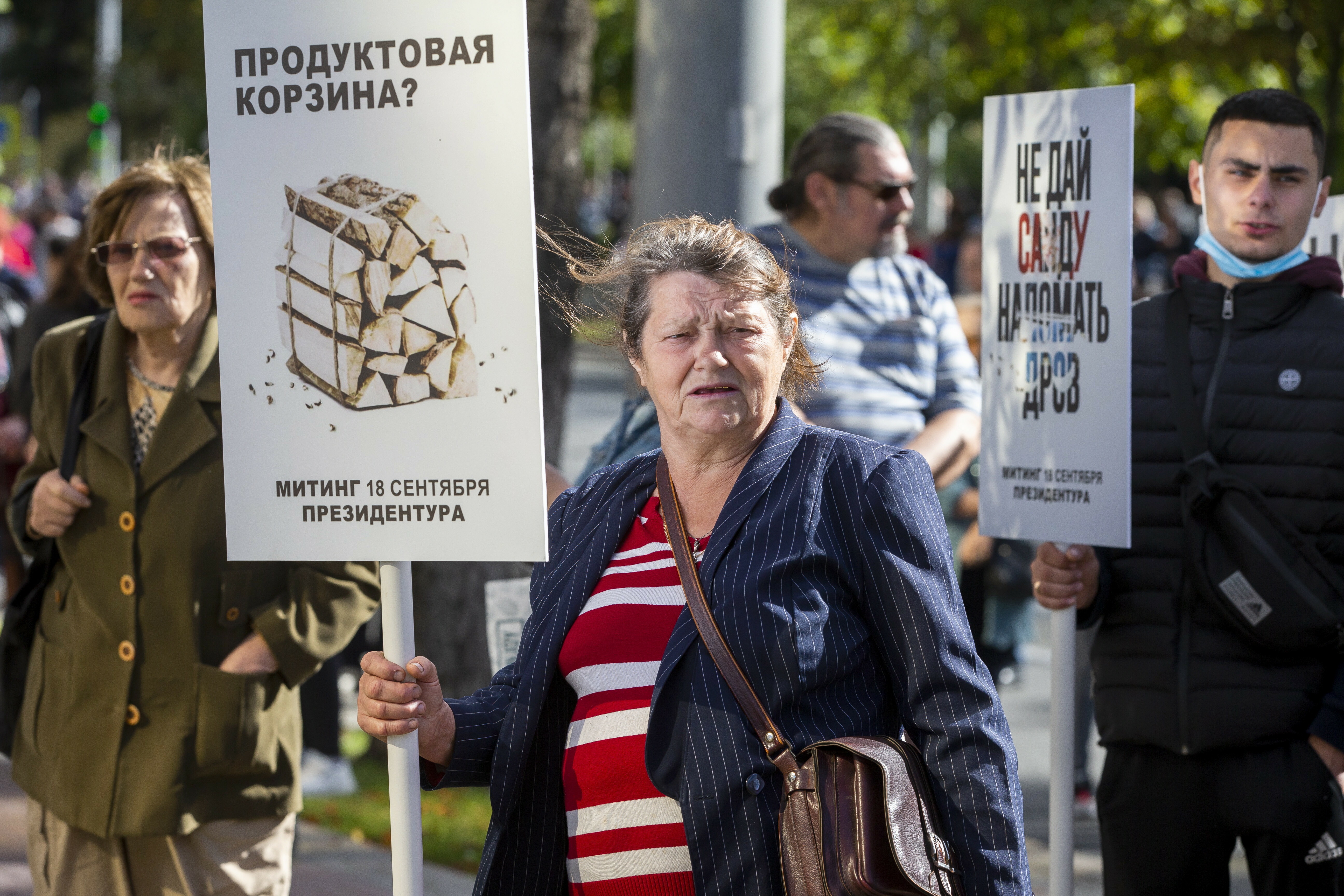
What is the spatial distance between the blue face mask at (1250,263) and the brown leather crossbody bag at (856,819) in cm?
157

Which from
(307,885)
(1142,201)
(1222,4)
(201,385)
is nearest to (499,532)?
(201,385)

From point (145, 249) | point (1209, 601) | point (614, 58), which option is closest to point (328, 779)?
point (145, 249)

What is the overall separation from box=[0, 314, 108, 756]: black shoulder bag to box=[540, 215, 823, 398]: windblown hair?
1.32 meters

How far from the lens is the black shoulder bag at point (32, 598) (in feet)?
11.4

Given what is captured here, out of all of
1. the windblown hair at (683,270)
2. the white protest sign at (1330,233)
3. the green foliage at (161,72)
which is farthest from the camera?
the green foliage at (161,72)

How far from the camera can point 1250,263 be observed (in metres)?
3.33

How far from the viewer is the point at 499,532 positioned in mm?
2410

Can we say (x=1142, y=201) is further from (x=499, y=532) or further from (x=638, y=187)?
(x=499, y=532)

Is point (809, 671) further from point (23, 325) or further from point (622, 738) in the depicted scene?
point (23, 325)

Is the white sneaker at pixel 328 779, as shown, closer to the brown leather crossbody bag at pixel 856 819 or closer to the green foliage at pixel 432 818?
the green foliage at pixel 432 818

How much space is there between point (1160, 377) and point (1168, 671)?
0.67 m

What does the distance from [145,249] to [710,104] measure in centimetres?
→ 253

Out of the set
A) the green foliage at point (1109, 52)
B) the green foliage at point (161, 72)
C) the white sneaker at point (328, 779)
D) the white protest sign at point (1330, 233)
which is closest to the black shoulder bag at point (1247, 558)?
the white protest sign at point (1330, 233)

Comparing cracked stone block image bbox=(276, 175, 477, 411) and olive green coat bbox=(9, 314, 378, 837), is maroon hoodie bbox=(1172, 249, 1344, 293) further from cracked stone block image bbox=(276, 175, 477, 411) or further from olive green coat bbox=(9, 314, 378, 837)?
olive green coat bbox=(9, 314, 378, 837)
